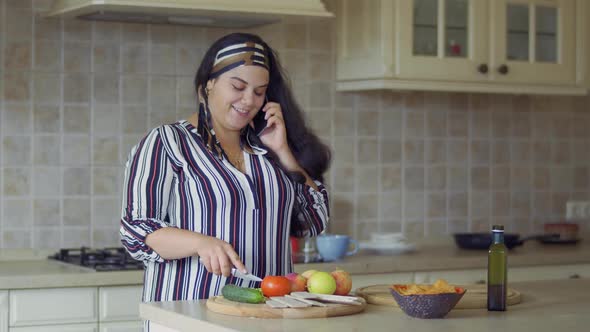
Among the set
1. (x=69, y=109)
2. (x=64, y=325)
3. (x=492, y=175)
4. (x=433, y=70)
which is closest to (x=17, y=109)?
(x=69, y=109)

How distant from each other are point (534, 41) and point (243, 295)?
2440mm

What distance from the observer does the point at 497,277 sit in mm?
2283

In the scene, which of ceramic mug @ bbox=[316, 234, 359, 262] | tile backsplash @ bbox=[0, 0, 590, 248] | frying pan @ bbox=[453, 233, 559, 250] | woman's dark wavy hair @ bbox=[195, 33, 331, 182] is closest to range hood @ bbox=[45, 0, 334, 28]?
tile backsplash @ bbox=[0, 0, 590, 248]

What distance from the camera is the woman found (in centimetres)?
245

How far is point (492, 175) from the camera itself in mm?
4527

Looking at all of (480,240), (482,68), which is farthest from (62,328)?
(482,68)

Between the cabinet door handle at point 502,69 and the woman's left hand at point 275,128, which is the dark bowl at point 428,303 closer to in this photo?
the woman's left hand at point 275,128

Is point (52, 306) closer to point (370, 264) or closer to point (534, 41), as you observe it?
point (370, 264)

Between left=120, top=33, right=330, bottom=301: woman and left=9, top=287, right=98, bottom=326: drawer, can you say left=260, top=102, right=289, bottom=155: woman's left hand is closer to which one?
left=120, top=33, right=330, bottom=301: woman

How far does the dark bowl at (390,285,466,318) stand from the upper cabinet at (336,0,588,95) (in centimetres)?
183

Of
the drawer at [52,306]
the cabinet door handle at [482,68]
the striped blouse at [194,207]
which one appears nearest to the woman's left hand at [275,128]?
the striped blouse at [194,207]

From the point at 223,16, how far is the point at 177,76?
431mm

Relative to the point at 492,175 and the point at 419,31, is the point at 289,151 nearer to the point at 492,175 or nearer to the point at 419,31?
the point at 419,31

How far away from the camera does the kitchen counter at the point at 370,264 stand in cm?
316
